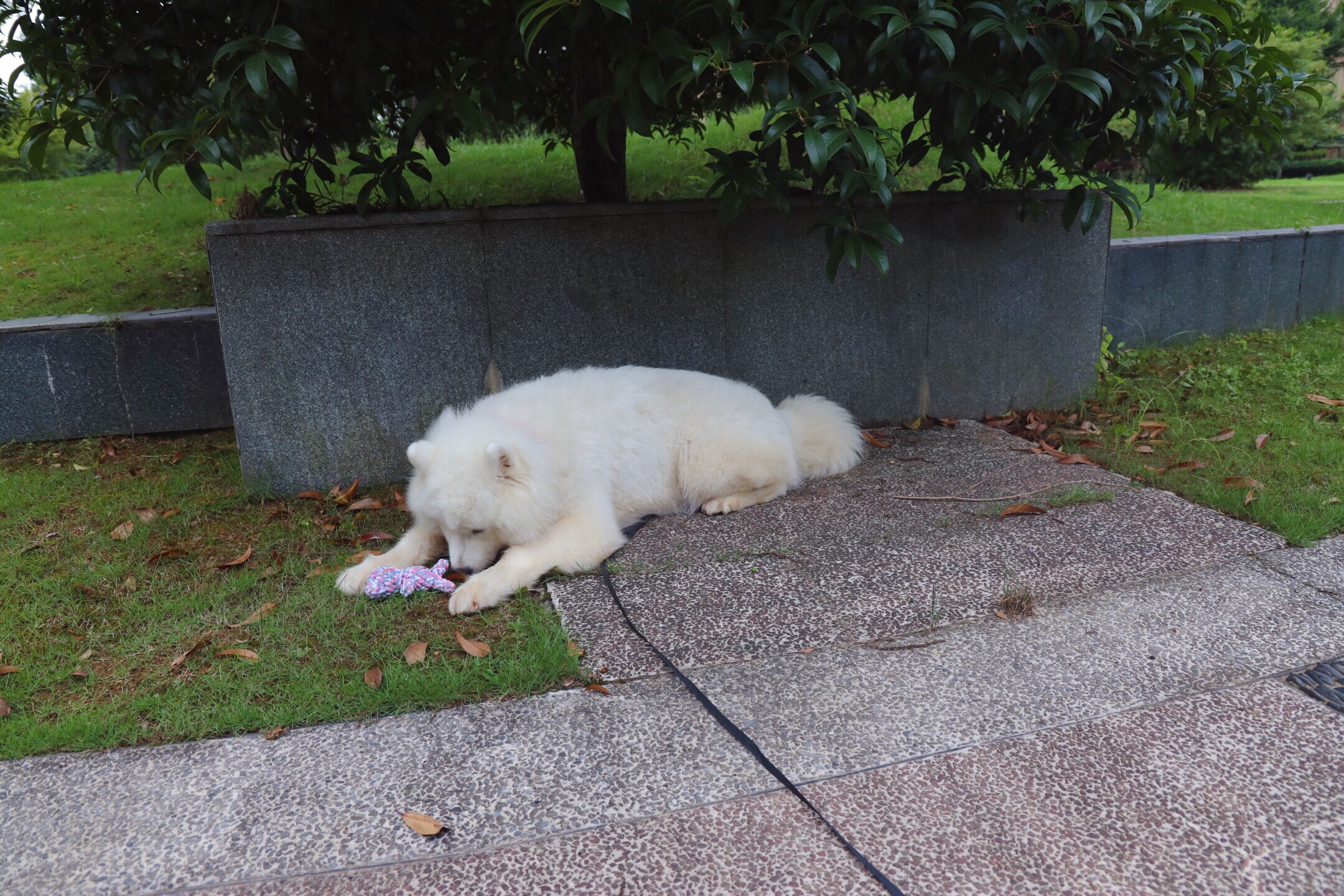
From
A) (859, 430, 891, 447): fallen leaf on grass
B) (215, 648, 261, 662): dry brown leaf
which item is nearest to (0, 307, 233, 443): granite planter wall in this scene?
(215, 648, 261, 662): dry brown leaf

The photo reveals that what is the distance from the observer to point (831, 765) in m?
2.33

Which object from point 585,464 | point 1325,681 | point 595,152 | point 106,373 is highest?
point 595,152

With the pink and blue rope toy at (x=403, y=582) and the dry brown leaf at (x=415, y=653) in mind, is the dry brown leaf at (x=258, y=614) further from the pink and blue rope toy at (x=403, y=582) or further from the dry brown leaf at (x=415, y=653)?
the dry brown leaf at (x=415, y=653)

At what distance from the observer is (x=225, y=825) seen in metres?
2.17

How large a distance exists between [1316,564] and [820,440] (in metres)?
2.35

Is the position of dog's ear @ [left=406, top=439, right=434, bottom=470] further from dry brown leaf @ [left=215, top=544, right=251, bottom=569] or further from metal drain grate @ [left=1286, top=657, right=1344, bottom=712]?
metal drain grate @ [left=1286, top=657, right=1344, bottom=712]

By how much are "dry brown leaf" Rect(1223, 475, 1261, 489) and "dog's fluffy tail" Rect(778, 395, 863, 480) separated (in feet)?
6.36

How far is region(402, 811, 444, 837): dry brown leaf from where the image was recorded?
2.12 metres

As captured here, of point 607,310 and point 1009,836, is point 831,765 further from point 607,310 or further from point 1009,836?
point 607,310

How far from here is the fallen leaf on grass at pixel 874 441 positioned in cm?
525

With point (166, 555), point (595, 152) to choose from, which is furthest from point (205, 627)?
point (595, 152)

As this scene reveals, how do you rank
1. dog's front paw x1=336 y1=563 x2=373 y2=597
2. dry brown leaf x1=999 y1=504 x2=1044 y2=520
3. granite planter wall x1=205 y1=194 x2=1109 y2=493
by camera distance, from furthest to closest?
granite planter wall x1=205 y1=194 x2=1109 y2=493 < dry brown leaf x1=999 y1=504 x2=1044 y2=520 < dog's front paw x1=336 y1=563 x2=373 y2=597

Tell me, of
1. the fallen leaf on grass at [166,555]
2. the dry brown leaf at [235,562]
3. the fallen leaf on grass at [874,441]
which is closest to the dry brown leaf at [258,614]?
the dry brown leaf at [235,562]

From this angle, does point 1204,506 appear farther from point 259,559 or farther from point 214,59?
point 214,59
